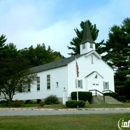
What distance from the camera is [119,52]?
48375 mm

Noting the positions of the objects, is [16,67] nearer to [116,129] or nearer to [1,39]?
[116,129]

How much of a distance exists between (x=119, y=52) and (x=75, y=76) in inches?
643

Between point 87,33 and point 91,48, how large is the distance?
2.90 metres

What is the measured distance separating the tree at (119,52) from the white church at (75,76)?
5.04m

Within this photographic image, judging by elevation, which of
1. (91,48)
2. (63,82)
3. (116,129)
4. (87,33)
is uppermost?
(87,33)

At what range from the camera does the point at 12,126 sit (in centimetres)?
966

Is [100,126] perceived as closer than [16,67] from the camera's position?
Yes

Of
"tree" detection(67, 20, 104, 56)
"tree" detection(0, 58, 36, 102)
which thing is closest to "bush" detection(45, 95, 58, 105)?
"tree" detection(0, 58, 36, 102)

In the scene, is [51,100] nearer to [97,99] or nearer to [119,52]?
[97,99]

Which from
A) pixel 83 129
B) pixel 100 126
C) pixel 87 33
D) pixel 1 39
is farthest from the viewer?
pixel 1 39

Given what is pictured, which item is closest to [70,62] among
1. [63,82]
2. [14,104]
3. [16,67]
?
[63,82]

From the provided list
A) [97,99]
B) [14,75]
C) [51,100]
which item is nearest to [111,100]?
[97,99]

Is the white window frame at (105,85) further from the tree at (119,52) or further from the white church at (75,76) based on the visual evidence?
the tree at (119,52)

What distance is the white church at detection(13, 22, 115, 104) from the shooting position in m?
34.9
